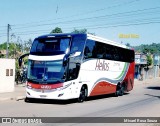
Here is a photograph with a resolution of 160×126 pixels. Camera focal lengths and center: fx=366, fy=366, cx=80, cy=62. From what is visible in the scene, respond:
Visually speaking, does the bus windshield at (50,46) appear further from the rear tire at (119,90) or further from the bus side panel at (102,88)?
the rear tire at (119,90)

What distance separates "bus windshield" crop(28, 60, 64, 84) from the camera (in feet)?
61.6

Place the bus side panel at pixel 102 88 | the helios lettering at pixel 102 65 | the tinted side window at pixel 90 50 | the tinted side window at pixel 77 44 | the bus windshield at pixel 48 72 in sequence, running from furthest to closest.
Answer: the bus side panel at pixel 102 88, the helios lettering at pixel 102 65, the tinted side window at pixel 90 50, the tinted side window at pixel 77 44, the bus windshield at pixel 48 72

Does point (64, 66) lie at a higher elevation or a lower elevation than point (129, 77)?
higher

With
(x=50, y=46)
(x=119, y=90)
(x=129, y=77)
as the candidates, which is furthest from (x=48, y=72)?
(x=129, y=77)

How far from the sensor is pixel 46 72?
62.0 feet

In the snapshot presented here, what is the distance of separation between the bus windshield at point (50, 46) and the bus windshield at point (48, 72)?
62 centimetres

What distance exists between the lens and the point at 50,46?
64.2 feet

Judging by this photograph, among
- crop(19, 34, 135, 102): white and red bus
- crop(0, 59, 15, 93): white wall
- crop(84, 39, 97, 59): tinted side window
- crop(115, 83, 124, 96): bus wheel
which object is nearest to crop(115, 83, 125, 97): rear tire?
crop(115, 83, 124, 96): bus wheel

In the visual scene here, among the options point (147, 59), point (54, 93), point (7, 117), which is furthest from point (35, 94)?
point (147, 59)

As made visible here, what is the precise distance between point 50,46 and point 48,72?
5.02 feet

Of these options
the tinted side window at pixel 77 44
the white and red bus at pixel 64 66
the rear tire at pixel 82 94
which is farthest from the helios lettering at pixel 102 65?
the tinted side window at pixel 77 44

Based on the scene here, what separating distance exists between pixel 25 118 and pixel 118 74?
14663mm

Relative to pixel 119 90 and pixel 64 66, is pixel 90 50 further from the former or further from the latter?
pixel 119 90

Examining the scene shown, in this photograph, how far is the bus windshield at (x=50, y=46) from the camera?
62.9ft
